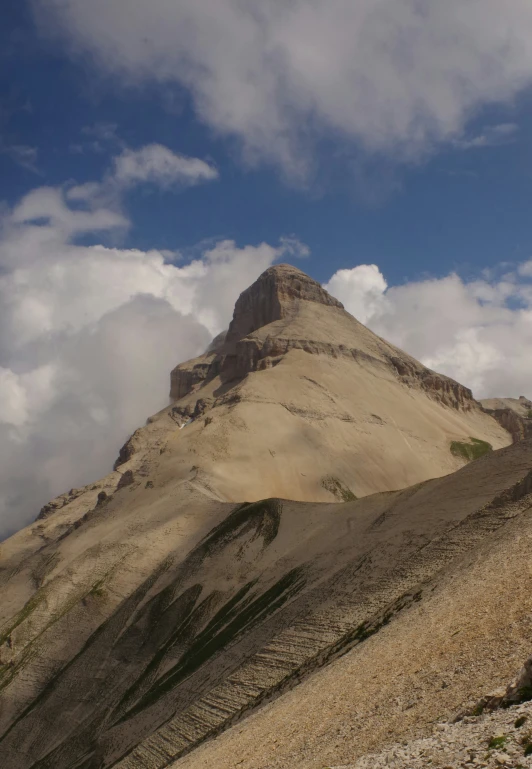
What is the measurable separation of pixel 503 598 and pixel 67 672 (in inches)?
1987

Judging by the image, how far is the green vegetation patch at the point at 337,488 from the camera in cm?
Result: 11641

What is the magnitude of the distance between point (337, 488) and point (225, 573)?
5165 cm

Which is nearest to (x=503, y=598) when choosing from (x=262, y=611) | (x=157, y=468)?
(x=262, y=611)

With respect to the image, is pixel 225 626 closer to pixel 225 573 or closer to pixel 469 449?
pixel 225 573

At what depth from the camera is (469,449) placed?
160 metres

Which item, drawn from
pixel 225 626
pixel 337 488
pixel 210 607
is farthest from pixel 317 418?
pixel 225 626

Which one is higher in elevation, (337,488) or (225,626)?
(337,488)

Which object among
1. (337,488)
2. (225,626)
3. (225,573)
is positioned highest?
(337,488)

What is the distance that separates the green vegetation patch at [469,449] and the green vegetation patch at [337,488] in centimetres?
4609

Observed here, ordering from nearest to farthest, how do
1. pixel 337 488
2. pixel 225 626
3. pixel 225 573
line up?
pixel 225 626 → pixel 225 573 → pixel 337 488

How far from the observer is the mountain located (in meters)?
42.1

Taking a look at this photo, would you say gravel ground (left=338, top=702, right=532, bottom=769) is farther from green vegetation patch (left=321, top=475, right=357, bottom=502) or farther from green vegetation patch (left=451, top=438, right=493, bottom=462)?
green vegetation patch (left=451, top=438, right=493, bottom=462)

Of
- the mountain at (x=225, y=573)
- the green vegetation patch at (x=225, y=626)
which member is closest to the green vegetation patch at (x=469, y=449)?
the mountain at (x=225, y=573)

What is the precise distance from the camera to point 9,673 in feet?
231
